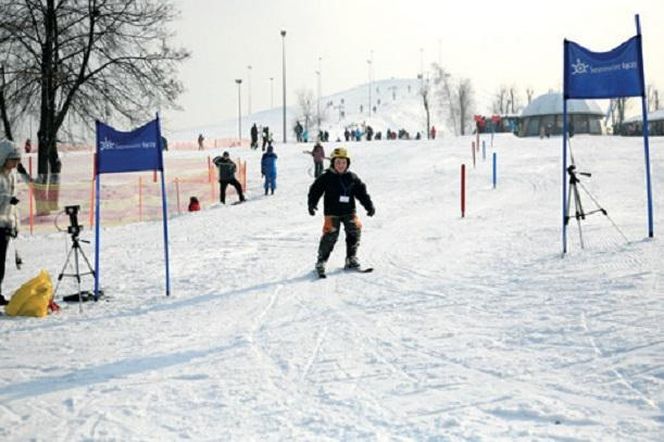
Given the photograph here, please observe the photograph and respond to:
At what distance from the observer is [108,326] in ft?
23.7

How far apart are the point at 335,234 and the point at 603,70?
4.81 m

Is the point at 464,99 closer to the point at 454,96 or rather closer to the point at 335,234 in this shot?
the point at 454,96

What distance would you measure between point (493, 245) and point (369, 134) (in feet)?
148

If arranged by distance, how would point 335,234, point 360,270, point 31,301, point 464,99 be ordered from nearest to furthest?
1. point 31,301
2. point 335,234
3. point 360,270
4. point 464,99

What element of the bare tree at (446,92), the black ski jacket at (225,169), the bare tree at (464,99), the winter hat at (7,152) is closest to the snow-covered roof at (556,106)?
the bare tree at (464,99)

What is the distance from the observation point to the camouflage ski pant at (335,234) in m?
9.70

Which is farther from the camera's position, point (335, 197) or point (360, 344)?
point (335, 197)

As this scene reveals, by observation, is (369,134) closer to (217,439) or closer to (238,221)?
(238,221)

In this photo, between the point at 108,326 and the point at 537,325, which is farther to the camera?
the point at 108,326

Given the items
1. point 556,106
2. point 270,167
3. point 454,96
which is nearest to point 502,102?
point 454,96

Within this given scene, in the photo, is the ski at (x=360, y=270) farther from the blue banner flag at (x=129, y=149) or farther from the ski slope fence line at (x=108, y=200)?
the ski slope fence line at (x=108, y=200)

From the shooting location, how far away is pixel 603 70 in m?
9.77

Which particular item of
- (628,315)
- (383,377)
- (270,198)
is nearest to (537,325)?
(628,315)

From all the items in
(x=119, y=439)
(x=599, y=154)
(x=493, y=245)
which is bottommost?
(x=119, y=439)
